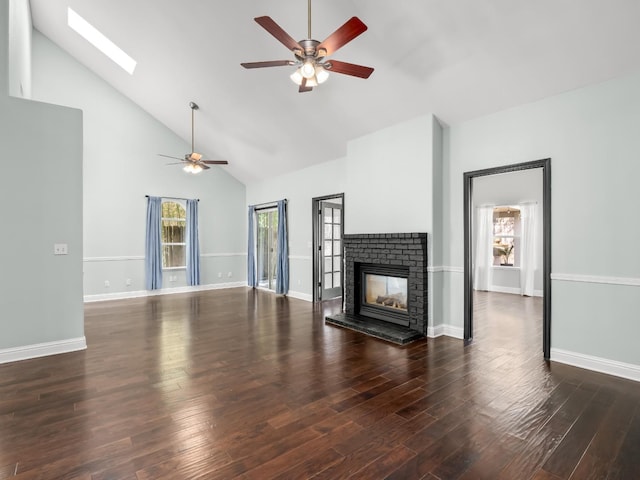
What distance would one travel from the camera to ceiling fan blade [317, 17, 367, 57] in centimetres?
248

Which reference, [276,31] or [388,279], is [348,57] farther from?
[388,279]

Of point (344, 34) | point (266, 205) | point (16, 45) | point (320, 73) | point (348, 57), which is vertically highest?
point (16, 45)

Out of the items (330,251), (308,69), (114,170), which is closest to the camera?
(308,69)

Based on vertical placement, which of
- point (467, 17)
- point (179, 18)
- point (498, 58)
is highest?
point (179, 18)

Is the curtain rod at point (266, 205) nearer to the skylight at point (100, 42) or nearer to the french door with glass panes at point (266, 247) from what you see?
the french door with glass panes at point (266, 247)

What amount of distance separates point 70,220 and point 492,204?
326 inches

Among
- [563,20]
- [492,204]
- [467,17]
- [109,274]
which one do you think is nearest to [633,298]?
[563,20]

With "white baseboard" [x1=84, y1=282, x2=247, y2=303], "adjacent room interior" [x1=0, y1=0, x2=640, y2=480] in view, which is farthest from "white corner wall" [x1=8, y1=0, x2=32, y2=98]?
"white baseboard" [x1=84, y1=282, x2=247, y2=303]

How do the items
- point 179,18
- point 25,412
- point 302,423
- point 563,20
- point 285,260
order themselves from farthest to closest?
point 285,260 → point 179,18 → point 563,20 → point 25,412 → point 302,423

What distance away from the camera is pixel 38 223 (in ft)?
12.3

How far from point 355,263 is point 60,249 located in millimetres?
4020

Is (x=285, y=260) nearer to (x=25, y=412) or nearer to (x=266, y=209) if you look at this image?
(x=266, y=209)

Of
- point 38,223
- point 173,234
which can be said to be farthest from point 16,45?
point 173,234

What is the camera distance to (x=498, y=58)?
11.1ft
